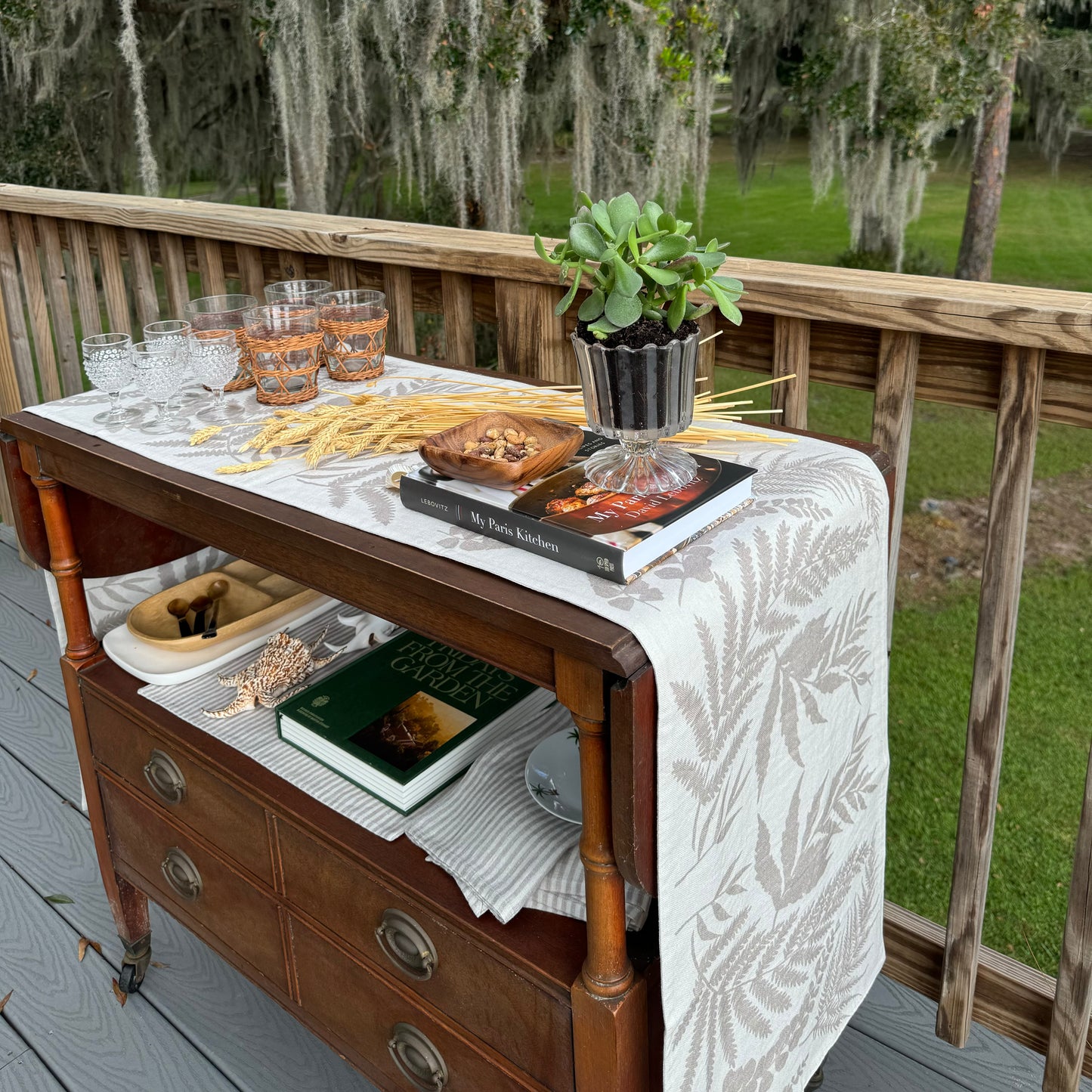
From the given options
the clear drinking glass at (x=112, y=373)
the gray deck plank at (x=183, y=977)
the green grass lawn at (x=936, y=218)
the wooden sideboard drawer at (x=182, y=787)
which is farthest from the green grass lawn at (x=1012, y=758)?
the green grass lawn at (x=936, y=218)

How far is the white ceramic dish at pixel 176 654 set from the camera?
4.87 ft

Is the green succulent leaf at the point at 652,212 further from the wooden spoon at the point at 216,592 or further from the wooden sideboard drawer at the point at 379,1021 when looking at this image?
the wooden spoon at the point at 216,592

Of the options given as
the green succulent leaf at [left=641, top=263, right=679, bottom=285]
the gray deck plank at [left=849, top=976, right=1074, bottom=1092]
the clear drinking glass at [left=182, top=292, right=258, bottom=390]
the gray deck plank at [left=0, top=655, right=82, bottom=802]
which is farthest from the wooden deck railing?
the gray deck plank at [left=0, top=655, right=82, bottom=802]

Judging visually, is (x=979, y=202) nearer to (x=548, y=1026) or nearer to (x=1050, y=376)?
(x=1050, y=376)

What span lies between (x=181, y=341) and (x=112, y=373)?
0.33 ft

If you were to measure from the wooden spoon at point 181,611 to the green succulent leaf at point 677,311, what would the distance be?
987mm

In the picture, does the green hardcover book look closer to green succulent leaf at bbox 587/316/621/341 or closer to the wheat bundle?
the wheat bundle

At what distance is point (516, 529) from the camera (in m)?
0.95

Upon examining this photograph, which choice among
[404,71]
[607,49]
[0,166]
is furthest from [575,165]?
[0,166]

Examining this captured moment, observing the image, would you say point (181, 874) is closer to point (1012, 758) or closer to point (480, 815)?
point (480, 815)

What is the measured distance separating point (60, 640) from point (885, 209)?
6089 mm

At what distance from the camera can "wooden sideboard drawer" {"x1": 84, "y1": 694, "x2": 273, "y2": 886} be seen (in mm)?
1314

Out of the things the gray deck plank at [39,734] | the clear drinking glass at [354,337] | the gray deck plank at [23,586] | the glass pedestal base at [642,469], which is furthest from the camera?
the gray deck plank at [23,586]

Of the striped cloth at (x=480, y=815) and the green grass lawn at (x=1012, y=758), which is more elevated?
the striped cloth at (x=480, y=815)
